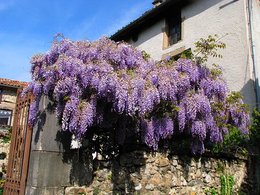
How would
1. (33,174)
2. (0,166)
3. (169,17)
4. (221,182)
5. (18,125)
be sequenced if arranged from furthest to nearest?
(169,17) → (0,166) → (221,182) → (18,125) → (33,174)

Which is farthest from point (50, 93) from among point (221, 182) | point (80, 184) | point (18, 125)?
point (221, 182)

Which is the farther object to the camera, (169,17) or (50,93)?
(169,17)

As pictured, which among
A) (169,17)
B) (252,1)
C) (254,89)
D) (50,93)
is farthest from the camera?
(169,17)

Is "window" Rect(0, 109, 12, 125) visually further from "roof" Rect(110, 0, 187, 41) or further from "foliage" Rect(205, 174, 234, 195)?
"foliage" Rect(205, 174, 234, 195)

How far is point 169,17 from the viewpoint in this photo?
1264cm

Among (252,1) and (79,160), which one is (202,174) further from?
(252,1)

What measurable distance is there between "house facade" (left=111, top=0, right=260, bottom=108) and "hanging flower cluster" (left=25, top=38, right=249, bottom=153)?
8.56ft

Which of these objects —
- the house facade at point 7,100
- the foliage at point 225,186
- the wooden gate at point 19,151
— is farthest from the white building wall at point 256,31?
the house facade at point 7,100

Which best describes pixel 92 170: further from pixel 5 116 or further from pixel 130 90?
pixel 5 116

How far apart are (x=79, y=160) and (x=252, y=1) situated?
24.7 ft

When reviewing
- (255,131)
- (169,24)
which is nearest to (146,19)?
(169,24)

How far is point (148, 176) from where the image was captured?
5723 mm

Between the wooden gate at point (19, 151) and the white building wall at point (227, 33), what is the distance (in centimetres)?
616

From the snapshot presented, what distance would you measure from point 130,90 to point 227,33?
588 cm
